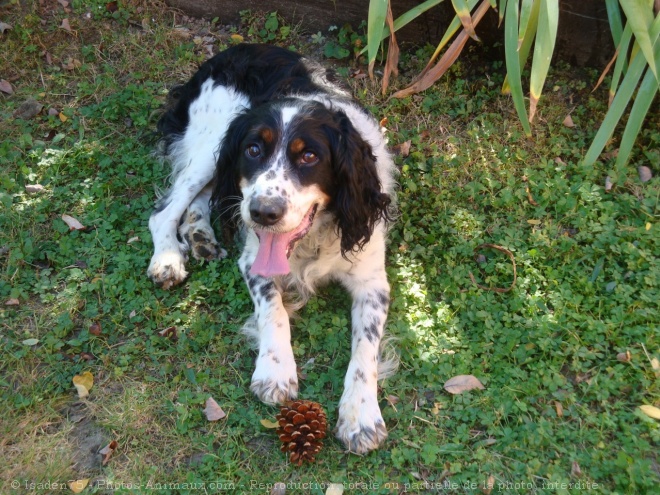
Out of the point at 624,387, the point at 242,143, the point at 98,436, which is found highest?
the point at 242,143

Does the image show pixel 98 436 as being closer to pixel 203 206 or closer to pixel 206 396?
pixel 206 396

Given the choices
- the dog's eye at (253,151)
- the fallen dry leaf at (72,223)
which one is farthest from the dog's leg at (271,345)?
the fallen dry leaf at (72,223)

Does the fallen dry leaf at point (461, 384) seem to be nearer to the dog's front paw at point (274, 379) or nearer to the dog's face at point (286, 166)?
the dog's front paw at point (274, 379)

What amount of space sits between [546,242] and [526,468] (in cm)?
147

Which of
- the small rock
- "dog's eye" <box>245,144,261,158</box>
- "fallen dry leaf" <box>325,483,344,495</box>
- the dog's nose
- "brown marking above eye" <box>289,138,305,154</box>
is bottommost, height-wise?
"fallen dry leaf" <box>325,483,344,495</box>

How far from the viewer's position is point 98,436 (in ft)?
10.2

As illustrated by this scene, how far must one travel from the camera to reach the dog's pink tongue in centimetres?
332

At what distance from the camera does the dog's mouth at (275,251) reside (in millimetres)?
3322

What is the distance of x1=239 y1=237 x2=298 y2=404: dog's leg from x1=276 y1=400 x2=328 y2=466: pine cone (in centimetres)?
22

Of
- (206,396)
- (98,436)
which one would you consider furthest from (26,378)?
(206,396)

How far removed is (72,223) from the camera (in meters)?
4.25

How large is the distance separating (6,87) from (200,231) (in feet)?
7.65

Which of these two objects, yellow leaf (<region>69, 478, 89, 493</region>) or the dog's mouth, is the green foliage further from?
yellow leaf (<region>69, 478, 89, 493</region>)

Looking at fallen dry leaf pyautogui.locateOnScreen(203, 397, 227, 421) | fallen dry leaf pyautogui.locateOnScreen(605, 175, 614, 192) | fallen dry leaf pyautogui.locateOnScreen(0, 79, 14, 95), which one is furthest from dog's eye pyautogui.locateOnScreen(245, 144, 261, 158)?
fallen dry leaf pyautogui.locateOnScreen(0, 79, 14, 95)
